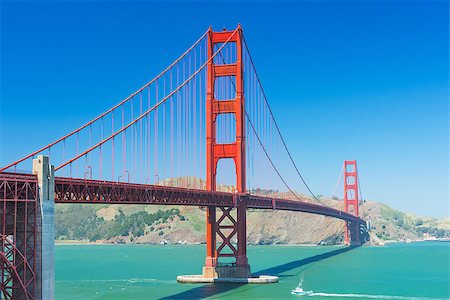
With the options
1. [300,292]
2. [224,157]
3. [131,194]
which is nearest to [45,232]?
[131,194]

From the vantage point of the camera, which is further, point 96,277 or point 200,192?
point 96,277

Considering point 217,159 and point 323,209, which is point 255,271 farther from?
point 323,209

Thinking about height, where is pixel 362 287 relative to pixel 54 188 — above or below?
below

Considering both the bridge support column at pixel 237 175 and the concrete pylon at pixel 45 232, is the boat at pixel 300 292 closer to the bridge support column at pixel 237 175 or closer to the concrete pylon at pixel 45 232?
the bridge support column at pixel 237 175

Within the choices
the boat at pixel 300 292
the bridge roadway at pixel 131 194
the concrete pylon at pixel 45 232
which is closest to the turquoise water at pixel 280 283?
the boat at pixel 300 292

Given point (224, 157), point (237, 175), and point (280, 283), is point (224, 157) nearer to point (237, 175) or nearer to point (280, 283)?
point (237, 175)

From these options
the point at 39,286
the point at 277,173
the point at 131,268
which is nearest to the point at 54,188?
the point at 39,286

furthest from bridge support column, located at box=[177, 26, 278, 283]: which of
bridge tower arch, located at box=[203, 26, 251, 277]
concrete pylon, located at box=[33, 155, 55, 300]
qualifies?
concrete pylon, located at box=[33, 155, 55, 300]
